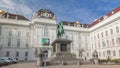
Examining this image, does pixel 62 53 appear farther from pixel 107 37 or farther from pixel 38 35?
pixel 107 37

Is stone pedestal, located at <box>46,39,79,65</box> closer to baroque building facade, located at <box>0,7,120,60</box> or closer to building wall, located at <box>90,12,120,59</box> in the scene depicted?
baroque building facade, located at <box>0,7,120,60</box>

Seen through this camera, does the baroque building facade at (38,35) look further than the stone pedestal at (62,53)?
Yes

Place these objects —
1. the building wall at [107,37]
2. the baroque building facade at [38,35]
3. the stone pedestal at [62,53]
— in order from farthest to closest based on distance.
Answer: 1. the baroque building facade at [38,35]
2. the building wall at [107,37]
3. the stone pedestal at [62,53]

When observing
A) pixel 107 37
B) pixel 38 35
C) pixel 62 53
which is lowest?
pixel 62 53

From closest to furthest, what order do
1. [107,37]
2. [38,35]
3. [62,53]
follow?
[62,53], [107,37], [38,35]

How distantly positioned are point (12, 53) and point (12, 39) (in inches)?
198

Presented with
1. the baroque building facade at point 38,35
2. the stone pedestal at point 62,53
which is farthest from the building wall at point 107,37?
the stone pedestal at point 62,53

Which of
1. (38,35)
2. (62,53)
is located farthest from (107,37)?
(62,53)

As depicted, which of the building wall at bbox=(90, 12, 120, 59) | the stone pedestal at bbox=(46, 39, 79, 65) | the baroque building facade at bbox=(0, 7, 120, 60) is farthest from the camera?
the baroque building facade at bbox=(0, 7, 120, 60)

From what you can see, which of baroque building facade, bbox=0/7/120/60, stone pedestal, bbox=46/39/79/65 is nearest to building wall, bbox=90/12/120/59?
baroque building facade, bbox=0/7/120/60

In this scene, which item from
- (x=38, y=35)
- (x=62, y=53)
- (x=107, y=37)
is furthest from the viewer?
(x=38, y=35)

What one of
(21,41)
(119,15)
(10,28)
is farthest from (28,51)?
(119,15)

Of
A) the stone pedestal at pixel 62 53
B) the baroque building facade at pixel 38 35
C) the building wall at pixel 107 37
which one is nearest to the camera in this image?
the stone pedestal at pixel 62 53

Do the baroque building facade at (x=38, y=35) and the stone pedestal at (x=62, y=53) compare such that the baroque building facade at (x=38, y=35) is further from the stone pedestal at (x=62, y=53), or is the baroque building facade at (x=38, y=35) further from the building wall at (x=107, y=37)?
the stone pedestal at (x=62, y=53)
